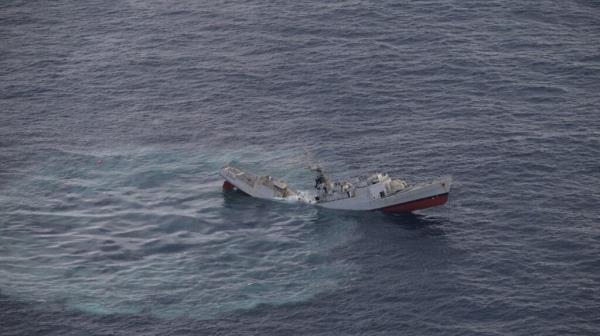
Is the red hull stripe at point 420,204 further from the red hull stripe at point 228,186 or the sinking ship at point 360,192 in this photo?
the red hull stripe at point 228,186

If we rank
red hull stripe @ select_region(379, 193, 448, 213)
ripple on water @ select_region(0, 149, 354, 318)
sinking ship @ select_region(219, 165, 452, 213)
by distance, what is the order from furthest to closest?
sinking ship @ select_region(219, 165, 452, 213)
red hull stripe @ select_region(379, 193, 448, 213)
ripple on water @ select_region(0, 149, 354, 318)

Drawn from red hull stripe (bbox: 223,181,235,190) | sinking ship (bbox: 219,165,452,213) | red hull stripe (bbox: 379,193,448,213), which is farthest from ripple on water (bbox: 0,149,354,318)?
red hull stripe (bbox: 379,193,448,213)

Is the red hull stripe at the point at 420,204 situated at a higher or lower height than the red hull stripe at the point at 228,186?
lower

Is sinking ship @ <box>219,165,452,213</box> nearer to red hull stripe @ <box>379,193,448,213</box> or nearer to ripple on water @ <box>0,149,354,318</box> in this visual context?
red hull stripe @ <box>379,193,448,213</box>

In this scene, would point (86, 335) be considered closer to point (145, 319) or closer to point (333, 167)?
point (145, 319)

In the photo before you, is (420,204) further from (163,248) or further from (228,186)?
(163,248)

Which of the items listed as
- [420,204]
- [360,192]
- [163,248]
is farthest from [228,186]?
[420,204]

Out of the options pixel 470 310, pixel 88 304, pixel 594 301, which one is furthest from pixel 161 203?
pixel 594 301

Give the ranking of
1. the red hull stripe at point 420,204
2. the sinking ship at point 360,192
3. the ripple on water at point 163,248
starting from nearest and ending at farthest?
the ripple on water at point 163,248 < the red hull stripe at point 420,204 < the sinking ship at point 360,192

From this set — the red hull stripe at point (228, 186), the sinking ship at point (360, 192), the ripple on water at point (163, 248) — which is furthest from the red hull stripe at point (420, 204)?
the red hull stripe at point (228, 186)
